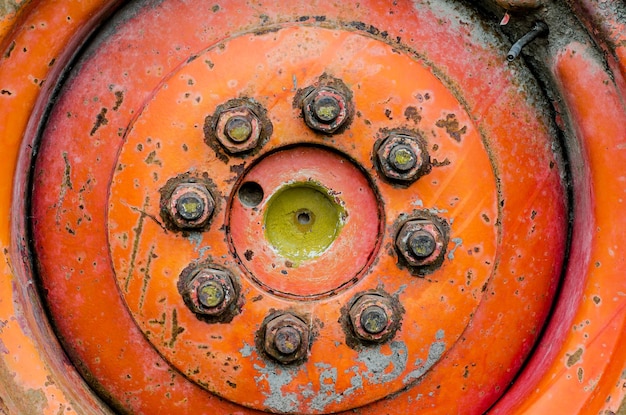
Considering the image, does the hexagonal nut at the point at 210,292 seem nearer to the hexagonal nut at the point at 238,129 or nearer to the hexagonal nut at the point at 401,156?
the hexagonal nut at the point at 238,129

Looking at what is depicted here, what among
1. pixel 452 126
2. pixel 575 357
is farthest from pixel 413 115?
Result: pixel 575 357

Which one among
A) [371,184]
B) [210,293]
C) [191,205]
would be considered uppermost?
[371,184]

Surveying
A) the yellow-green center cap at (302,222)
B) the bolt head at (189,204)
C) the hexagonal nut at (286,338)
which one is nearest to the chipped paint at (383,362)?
the hexagonal nut at (286,338)

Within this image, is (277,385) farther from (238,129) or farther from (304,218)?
(238,129)

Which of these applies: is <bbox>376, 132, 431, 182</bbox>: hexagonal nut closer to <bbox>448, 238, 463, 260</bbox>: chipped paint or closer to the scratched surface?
the scratched surface

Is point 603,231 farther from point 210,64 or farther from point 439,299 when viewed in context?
point 210,64
